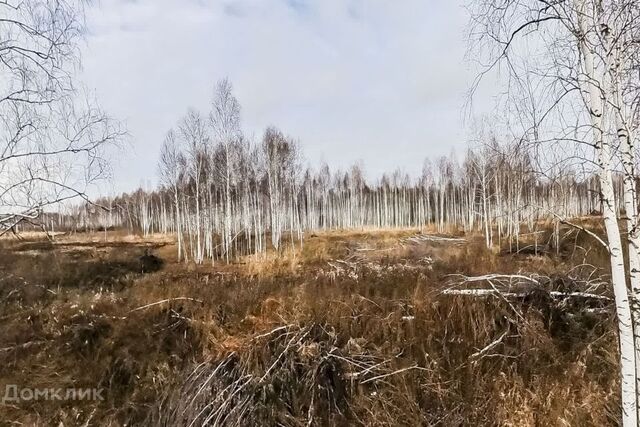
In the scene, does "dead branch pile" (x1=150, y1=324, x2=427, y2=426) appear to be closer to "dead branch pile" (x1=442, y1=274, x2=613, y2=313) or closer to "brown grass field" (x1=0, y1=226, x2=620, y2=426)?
"brown grass field" (x1=0, y1=226, x2=620, y2=426)

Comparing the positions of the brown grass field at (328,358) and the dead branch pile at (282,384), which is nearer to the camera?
the brown grass field at (328,358)

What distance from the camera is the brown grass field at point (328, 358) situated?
4.82m

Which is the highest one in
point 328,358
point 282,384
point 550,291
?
point 550,291

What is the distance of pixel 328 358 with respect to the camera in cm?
564

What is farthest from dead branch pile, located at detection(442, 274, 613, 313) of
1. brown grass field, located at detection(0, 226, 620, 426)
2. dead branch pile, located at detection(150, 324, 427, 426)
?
dead branch pile, located at detection(150, 324, 427, 426)

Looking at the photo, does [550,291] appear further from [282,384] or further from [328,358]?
[282,384]

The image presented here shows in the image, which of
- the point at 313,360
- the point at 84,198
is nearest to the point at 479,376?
the point at 313,360

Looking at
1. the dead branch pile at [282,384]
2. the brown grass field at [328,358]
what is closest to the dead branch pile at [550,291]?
the brown grass field at [328,358]

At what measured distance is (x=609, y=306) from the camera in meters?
5.58

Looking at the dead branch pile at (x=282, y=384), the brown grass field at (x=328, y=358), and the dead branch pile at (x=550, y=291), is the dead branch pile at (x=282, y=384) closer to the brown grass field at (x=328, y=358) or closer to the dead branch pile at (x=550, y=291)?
the brown grass field at (x=328, y=358)

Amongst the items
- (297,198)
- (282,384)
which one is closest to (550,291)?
(282,384)

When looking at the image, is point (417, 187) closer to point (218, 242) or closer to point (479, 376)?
point (218, 242)

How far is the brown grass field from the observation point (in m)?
4.82

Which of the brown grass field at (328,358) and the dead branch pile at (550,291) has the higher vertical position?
the dead branch pile at (550,291)
